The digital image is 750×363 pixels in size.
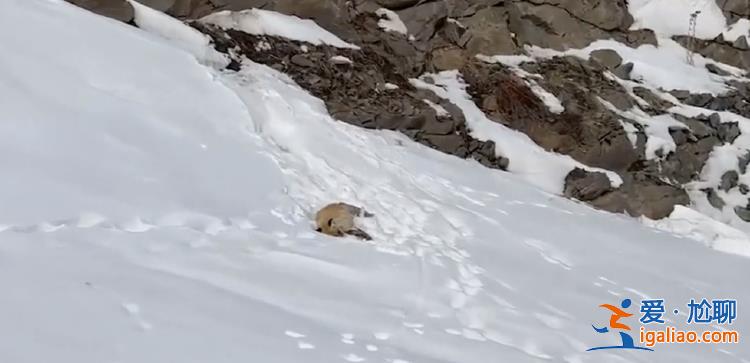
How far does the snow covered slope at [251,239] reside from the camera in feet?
8.02

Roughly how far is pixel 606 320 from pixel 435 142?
155 inches

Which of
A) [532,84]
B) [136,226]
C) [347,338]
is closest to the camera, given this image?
[347,338]

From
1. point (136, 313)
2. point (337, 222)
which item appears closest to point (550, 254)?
point (337, 222)

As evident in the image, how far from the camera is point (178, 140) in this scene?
15.0ft

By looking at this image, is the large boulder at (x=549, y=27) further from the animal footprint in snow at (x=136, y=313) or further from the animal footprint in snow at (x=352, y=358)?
the animal footprint in snow at (x=136, y=313)

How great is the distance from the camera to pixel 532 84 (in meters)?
8.81

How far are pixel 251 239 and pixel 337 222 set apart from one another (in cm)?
79

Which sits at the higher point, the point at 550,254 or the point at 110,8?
the point at 110,8

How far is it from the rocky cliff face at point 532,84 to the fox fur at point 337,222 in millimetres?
2777

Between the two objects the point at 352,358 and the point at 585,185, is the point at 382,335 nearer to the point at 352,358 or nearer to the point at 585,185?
the point at 352,358

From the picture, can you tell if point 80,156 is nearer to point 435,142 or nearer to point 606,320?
point 606,320

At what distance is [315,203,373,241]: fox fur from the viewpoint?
14.0ft
